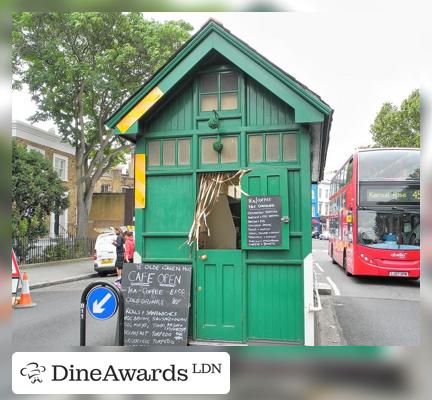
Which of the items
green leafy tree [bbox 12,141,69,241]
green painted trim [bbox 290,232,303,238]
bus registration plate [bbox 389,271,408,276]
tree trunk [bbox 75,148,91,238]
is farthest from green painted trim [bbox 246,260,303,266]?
green leafy tree [bbox 12,141,69,241]

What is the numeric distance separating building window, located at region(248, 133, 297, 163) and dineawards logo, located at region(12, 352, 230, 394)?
8.11 ft

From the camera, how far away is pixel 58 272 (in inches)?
561

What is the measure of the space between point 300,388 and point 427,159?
2.50 meters

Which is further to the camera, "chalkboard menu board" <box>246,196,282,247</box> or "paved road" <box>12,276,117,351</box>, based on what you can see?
"paved road" <box>12,276,117,351</box>

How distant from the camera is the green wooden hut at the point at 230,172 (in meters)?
4.87

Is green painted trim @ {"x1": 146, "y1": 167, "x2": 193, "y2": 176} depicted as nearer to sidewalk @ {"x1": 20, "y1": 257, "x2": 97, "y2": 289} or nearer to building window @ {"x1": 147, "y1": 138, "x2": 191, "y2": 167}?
building window @ {"x1": 147, "y1": 138, "x2": 191, "y2": 167}

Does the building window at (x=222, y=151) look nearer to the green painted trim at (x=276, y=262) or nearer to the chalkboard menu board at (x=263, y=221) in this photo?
Result: the chalkboard menu board at (x=263, y=221)

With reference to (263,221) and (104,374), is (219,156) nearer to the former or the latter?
(263,221)

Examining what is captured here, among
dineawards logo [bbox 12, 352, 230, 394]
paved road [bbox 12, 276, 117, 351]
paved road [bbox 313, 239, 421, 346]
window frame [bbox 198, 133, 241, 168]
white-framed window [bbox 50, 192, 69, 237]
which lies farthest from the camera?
white-framed window [bbox 50, 192, 69, 237]

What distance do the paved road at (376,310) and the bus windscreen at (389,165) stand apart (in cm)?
320

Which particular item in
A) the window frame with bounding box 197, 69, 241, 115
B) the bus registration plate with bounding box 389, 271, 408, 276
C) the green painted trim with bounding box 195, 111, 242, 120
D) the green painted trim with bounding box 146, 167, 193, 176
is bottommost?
the bus registration plate with bounding box 389, 271, 408, 276

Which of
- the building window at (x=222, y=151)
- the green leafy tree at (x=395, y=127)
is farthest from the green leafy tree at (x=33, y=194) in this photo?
the green leafy tree at (x=395, y=127)

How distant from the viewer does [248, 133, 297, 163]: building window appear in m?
4.98

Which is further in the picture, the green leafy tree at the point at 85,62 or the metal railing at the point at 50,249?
the metal railing at the point at 50,249
